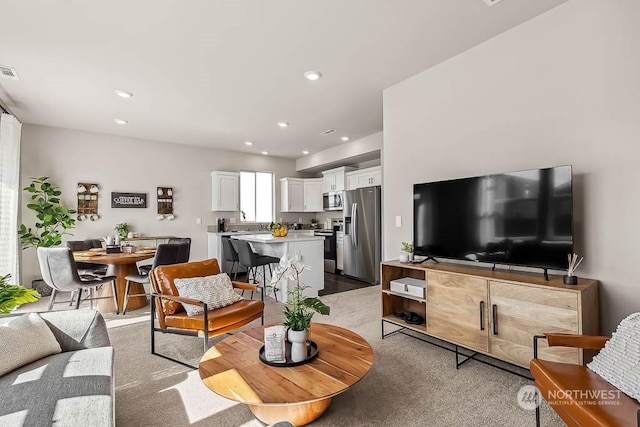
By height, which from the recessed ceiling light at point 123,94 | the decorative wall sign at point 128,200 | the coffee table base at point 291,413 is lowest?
the coffee table base at point 291,413

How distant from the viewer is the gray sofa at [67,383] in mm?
1227

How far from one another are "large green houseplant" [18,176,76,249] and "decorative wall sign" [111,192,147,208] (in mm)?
638

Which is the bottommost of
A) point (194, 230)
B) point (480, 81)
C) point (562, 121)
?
point (194, 230)

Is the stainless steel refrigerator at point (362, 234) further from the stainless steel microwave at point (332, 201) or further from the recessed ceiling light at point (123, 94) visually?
the recessed ceiling light at point (123, 94)

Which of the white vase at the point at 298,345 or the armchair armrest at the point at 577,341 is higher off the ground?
the armchair armrest at the point at 577,341

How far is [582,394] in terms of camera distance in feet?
4.52

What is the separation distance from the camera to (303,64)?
10.1 feet

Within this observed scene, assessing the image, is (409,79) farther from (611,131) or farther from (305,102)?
(611,131)

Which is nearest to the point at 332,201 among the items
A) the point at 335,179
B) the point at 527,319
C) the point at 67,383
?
the point at 335,179

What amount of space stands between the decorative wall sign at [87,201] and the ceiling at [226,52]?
3.98 ft

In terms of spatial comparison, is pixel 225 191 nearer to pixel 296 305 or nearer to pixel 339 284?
pixel 339 284

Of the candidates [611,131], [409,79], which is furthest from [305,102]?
[611,131]

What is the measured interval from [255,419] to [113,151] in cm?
550

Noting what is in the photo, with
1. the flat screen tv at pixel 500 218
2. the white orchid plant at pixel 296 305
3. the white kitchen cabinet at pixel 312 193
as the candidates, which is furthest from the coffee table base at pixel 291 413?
the white kitchen cabinet at pixel 312 193
